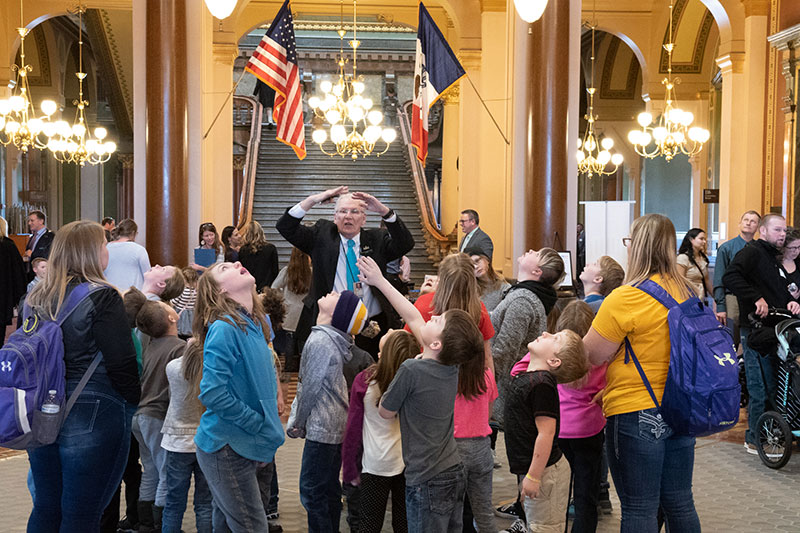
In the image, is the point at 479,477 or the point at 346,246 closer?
the point at 479,477

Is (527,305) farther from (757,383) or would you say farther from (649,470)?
(757,383)

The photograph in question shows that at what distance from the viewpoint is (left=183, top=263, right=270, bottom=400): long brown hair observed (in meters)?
3.47

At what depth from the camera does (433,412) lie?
3.47 metres

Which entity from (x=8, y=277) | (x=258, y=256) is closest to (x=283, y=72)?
(x=258, y=256)

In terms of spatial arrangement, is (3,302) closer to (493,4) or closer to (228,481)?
(228,481)

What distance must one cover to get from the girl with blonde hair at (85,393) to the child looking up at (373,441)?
0.99 meters

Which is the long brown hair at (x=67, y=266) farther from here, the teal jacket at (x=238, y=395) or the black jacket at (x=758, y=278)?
the black jacket at (x=758, y=278)

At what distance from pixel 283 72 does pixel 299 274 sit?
2428 mm

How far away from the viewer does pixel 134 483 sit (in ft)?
16.2

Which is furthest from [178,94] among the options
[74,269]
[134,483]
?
[74,269]

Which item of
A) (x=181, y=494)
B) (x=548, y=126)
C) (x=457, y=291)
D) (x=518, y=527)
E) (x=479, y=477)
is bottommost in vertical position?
(x=518, y=527)

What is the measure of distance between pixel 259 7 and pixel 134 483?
46.9 ft

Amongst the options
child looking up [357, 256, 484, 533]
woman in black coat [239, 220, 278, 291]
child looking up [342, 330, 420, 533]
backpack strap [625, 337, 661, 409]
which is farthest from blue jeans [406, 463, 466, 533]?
woman in black coat [239, 220, 278, 291]

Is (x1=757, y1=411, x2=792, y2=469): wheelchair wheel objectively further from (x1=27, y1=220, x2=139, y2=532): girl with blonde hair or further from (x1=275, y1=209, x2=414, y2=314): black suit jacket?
(x1=27, y1=220, x2=139, y2=532): girl with blonde hair
